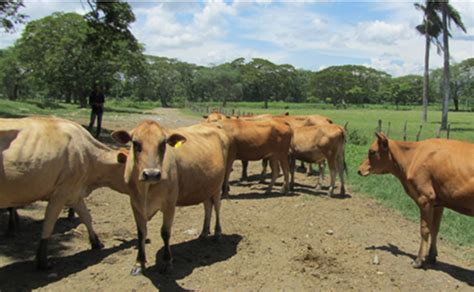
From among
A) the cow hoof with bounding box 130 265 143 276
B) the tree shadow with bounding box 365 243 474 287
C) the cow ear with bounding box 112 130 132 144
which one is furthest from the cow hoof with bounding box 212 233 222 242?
the cow ear with bounding box 112 130 132 144

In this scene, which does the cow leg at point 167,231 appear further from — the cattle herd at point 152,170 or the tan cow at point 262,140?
the tan cow at point 262,140

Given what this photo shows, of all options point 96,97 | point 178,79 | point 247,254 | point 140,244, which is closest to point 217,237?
point 247,254

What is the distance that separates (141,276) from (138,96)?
9856 cm

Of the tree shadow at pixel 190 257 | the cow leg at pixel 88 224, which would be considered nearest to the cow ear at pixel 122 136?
the tree shadow at pixel 190 257

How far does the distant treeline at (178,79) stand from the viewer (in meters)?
45.6

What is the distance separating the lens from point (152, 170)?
201 inches

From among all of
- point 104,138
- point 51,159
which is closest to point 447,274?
point 51,159

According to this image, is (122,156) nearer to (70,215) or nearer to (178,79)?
(70,215)

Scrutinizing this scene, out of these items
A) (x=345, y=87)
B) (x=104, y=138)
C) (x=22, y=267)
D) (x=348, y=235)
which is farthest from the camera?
(x=345, y=87)

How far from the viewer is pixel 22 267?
6195 millimetres

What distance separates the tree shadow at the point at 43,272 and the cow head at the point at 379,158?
440 cm

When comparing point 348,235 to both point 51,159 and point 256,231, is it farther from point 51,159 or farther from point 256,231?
point 51,159

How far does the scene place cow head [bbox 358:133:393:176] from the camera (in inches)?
292

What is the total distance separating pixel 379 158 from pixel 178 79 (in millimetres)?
104201
